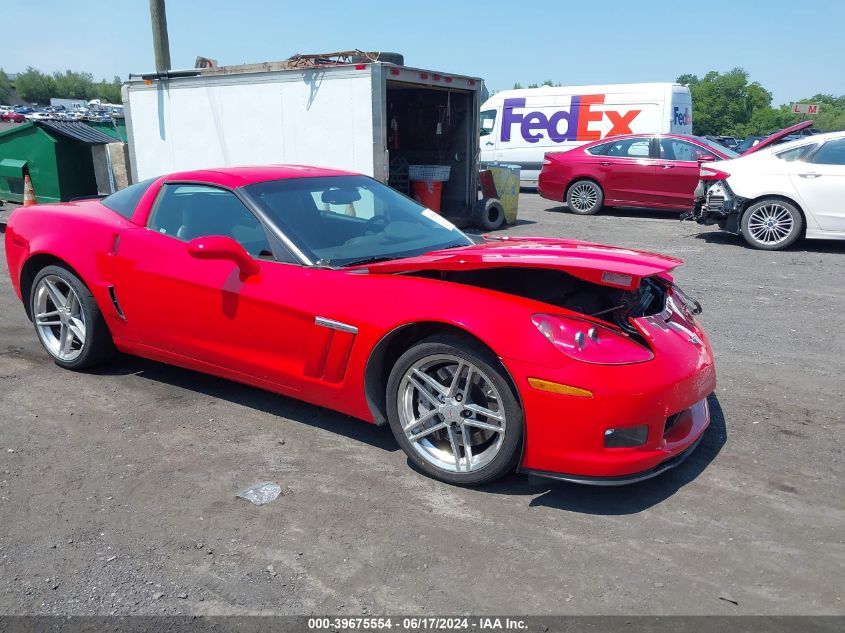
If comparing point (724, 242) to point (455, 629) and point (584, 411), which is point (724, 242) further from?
point (455, 629)

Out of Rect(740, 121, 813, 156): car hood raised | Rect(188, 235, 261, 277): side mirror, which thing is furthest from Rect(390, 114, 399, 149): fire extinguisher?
Rect(188, 235, 261, 277): side mirror

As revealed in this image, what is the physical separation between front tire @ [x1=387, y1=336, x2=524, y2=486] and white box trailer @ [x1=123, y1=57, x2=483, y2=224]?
6559 millimetres

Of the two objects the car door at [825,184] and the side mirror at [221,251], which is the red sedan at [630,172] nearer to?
the car door at [825,184]

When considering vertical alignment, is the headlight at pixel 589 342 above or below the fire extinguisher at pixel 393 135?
below

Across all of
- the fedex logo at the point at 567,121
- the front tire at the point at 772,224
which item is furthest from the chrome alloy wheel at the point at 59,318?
the fedex logo at the point at 567,121

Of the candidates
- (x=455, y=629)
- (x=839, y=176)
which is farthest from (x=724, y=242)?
(x=455, y=629)

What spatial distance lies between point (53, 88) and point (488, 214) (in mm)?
130190

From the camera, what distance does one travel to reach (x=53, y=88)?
12156cm

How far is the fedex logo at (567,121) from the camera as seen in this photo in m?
15.6

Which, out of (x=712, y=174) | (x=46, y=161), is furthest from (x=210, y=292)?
(x=46, y=161)

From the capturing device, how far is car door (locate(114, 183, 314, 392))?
154 inches

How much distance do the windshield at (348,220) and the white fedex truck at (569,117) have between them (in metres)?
10.3

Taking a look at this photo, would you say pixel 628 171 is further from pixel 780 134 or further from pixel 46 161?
pixel 46 161

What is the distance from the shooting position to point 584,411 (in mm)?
3111
